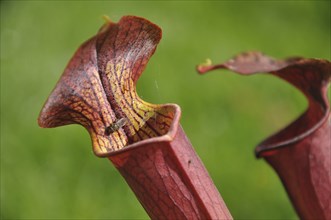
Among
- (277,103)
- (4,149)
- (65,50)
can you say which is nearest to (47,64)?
(65,50)

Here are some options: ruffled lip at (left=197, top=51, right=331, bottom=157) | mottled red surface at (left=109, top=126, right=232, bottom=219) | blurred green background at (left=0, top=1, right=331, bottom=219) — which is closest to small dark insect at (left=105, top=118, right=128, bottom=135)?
mottled red surface at (left=109, top=126, right=232, bottom=219)

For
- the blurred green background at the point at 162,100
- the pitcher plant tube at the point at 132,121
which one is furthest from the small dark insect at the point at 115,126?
the blurred green background at the point at 162,100

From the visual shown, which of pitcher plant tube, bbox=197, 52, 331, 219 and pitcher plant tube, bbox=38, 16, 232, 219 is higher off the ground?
pitcher plant tube, bbox=38, 16, 232, 219

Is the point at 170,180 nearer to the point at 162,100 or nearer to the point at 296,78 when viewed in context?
the point at 296,78

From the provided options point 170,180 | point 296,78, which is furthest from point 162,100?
point 170,180

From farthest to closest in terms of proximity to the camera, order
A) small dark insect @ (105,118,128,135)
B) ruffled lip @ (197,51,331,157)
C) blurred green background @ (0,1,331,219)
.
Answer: blurred green background @ (0,1,331,219), ruffled lip @ (197,51,331,157), small dark insect @ (105,118,128,135)

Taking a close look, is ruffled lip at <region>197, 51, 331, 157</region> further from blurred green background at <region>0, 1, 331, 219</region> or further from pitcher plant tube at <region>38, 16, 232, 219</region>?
blurred green background at <region>0, 1, 331, 219</region>
